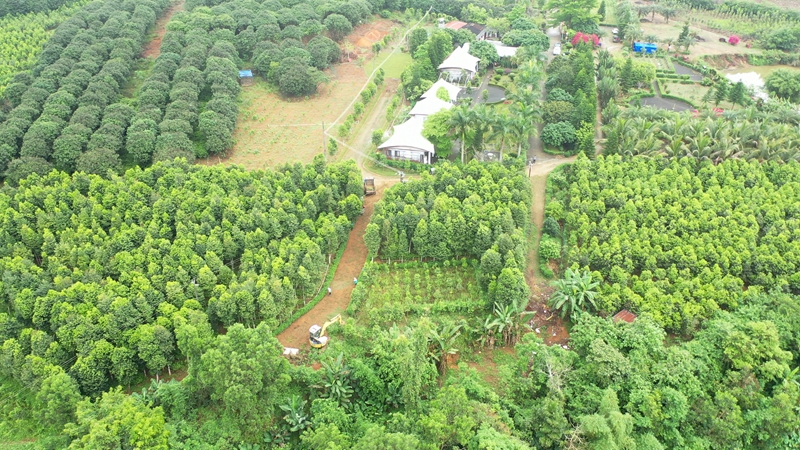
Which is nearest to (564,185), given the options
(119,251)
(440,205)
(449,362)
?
(440,205)

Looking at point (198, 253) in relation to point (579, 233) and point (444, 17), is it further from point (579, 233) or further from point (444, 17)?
point (444, 17)

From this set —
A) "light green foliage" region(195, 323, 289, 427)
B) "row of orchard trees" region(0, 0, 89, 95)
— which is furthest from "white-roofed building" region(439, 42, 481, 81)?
"light green foliage" region(195, 323, 289, 427)

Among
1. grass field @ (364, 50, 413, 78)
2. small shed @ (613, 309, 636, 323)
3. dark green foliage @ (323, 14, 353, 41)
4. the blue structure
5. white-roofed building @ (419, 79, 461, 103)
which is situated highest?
dark green foliage @ (323, 14, 353, 41)

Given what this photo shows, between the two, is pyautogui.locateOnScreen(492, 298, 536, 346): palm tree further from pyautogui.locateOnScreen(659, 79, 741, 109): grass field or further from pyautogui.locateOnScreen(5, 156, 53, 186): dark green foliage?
pyautogui.locateOnScreen(659, 79, 741, 109): grass field

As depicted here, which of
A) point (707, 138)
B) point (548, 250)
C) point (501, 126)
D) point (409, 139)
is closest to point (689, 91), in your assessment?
point (707, 138)

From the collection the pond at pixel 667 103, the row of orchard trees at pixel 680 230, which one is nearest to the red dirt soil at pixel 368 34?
the pond at pixel 667 103

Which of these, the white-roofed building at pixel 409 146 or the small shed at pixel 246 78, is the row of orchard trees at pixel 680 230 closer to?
the white-roofed building at pixel 409 146
